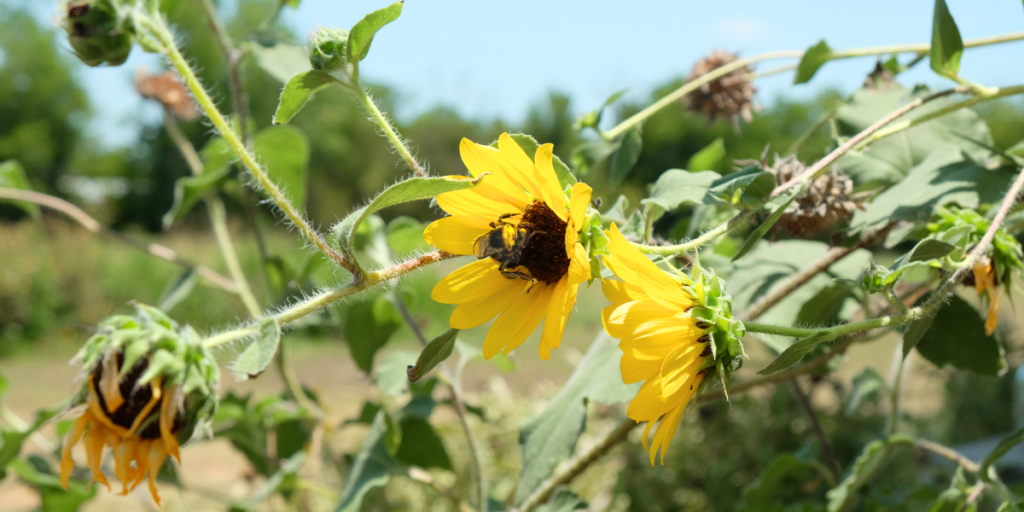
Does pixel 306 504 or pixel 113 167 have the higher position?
pixel 306 504

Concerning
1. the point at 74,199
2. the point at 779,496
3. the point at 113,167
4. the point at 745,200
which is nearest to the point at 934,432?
the point at 779,496

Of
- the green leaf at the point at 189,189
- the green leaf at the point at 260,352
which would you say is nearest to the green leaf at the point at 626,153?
the green leaf at the point at 260,352

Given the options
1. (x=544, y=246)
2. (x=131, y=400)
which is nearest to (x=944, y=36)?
(x=544, y=246)

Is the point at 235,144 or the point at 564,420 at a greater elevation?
the point at 235,144

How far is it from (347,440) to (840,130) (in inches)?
57.3

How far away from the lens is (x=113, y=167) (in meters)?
14.4

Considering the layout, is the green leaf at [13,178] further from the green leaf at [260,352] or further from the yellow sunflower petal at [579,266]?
the yellow sunflower petal at [579,266]

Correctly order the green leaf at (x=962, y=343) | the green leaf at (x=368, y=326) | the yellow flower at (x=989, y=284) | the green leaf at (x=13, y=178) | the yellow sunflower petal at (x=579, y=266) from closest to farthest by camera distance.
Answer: the yellow sunflower petal at (x=579, y=266) < the yellow flower at (x=989, y=284) < the green leaf at (x=962, y=343) < the green leaf at (x=368, y=326) < the green leaf at (x=13, y=178)

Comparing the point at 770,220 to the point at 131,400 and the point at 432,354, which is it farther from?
the point at 131,400

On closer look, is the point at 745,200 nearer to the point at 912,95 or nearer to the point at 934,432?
the point at 912,95

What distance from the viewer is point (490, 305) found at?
1.17 ft

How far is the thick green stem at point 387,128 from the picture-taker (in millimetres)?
348

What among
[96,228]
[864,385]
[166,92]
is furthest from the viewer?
[166,92]

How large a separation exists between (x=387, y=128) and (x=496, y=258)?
89mm
